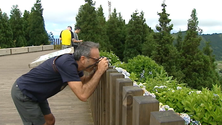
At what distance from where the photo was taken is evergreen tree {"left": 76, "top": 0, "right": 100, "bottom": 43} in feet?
73.0

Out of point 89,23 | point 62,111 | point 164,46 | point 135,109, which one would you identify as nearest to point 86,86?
point 135,109

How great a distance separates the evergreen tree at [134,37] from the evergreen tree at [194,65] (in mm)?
5639

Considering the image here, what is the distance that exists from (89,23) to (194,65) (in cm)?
1343

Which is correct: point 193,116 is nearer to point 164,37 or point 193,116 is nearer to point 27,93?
point 27,93

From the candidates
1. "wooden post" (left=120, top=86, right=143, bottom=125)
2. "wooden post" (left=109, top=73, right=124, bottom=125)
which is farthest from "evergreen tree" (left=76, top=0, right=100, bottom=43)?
"wooden post" (left=120, top=86, right=143, bottom=125)

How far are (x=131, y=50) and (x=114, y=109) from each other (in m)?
25.7

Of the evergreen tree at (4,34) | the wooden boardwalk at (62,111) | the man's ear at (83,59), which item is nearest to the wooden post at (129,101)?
the man's ear at (83,59)

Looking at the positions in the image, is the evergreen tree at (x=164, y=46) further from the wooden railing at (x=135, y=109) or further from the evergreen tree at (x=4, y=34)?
the wooden railing at (x=135, y=109)

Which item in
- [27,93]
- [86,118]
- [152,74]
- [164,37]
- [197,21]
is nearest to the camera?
[27,93]

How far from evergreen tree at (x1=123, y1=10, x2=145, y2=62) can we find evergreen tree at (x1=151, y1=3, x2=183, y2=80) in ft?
10.7

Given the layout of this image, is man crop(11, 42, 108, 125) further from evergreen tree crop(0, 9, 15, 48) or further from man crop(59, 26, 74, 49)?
evergreen tree crop(0, 9, 15, 48)

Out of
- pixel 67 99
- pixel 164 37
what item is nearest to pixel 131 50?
pixel 164 37

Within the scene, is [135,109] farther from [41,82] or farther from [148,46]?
[148,46]

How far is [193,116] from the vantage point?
2059 millimetres
